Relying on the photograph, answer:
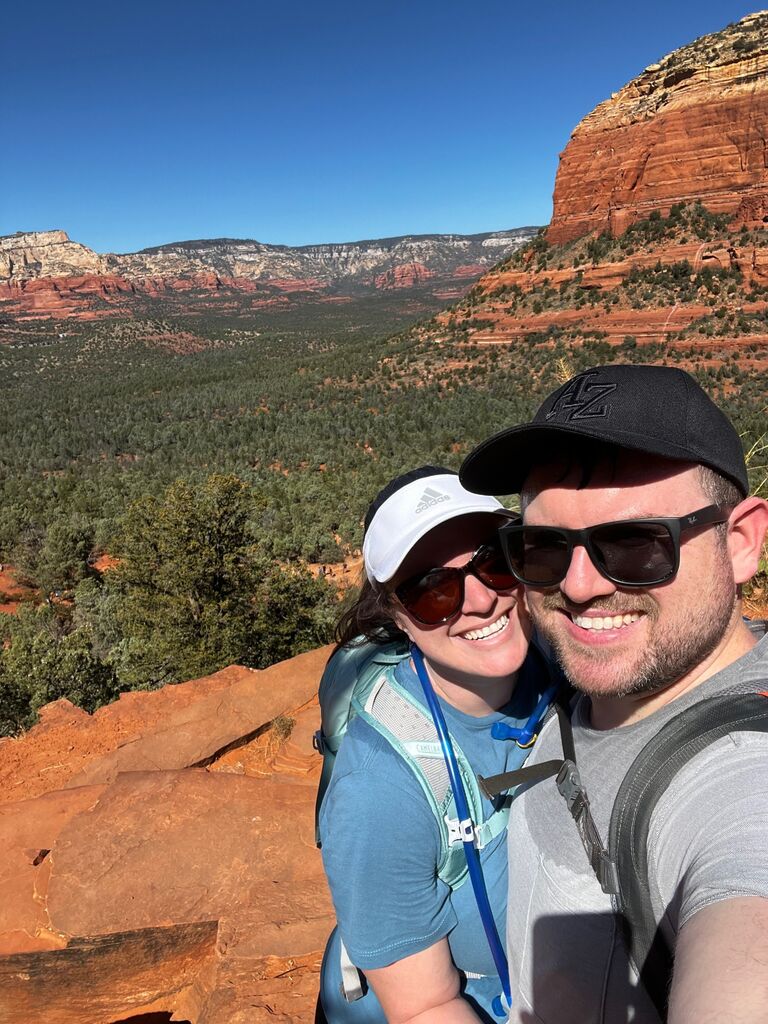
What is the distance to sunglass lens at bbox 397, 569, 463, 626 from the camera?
1.59 m

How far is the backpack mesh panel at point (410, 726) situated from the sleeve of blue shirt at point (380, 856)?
0.04 m

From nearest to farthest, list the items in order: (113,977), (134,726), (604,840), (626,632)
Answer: (604,840), (626,632), (113,977), (134,726)

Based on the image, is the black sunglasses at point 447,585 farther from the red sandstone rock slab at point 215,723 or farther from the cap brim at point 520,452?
the red sandstone rock slab at point 215,723

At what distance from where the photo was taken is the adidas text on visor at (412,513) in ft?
4.99

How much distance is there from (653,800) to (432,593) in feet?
2.49

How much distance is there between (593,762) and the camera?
4.01 ft

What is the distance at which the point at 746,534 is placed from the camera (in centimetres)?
121

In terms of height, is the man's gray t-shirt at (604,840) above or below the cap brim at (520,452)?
below

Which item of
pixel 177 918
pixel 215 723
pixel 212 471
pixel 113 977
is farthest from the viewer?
Answer: pixel 212 471

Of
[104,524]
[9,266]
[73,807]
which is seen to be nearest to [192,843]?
[73,807]

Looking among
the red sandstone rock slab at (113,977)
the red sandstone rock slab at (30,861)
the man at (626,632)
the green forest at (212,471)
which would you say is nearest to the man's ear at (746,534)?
the man at (626,632)

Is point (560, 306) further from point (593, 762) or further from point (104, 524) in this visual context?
point (593, 762)

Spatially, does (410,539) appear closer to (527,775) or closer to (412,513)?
(412,513)

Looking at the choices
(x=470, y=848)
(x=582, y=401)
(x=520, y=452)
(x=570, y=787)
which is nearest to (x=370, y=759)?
(x=470, y=848)
